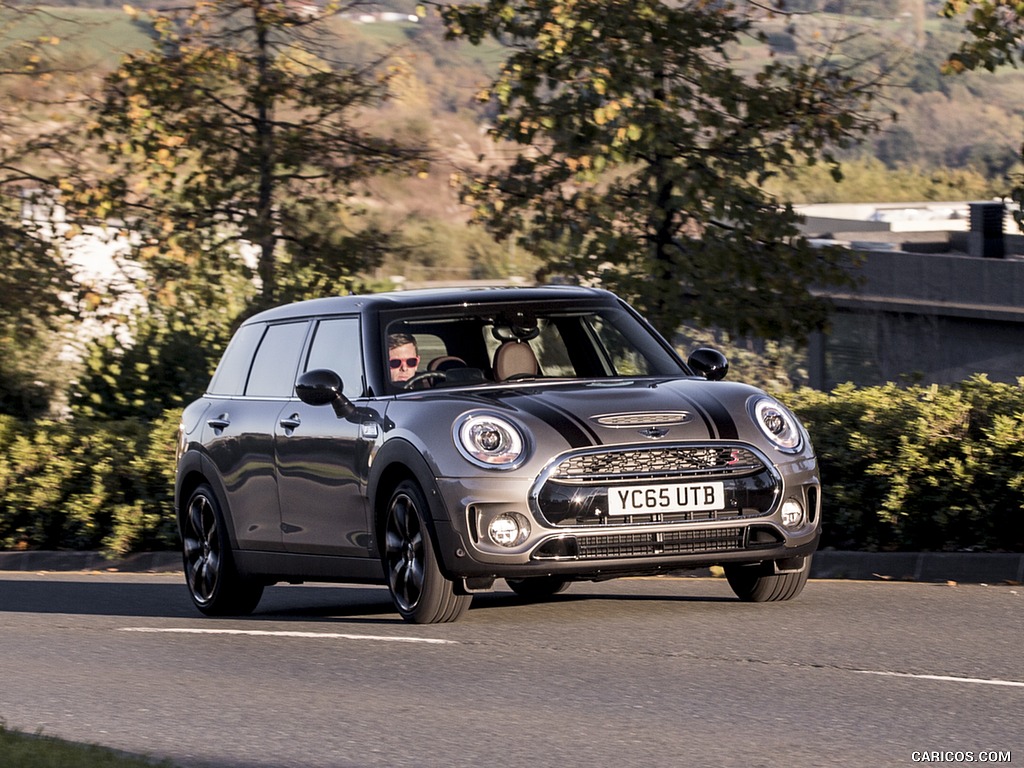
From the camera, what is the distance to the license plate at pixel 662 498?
8703mm

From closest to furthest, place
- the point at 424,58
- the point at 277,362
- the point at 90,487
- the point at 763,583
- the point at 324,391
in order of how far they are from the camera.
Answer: the point at 324,391, the point at 763,583, the point at 277,362, the point at 90,487, the point at 424,58

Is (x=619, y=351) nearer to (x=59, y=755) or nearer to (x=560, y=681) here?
(x=560, y=681)

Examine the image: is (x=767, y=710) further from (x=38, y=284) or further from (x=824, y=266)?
(x=38, y=284)

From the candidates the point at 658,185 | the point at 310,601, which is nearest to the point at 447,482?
the point at 310,601

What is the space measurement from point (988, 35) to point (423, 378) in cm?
716

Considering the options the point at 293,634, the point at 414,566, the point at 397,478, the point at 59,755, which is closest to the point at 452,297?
the point at 397,478

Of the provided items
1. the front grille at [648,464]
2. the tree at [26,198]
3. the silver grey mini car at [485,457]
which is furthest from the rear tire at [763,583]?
the tree at [26,198]

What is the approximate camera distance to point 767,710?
22.3ft

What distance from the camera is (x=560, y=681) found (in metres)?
7.61

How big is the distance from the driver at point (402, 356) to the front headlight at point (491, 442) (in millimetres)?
1005

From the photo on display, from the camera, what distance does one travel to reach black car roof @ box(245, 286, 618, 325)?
9977 millimetres

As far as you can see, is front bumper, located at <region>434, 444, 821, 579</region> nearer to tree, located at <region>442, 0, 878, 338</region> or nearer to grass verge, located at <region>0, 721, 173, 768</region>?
grass verge, located at <region>0, 721, 173, 768</region>

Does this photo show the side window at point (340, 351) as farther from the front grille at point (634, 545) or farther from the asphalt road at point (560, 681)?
the front grille at point (634, 545)

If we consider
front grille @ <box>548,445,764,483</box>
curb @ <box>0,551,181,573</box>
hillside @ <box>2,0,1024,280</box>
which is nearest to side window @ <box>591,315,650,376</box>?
front grille @ <box>548,445,764,483</box>
